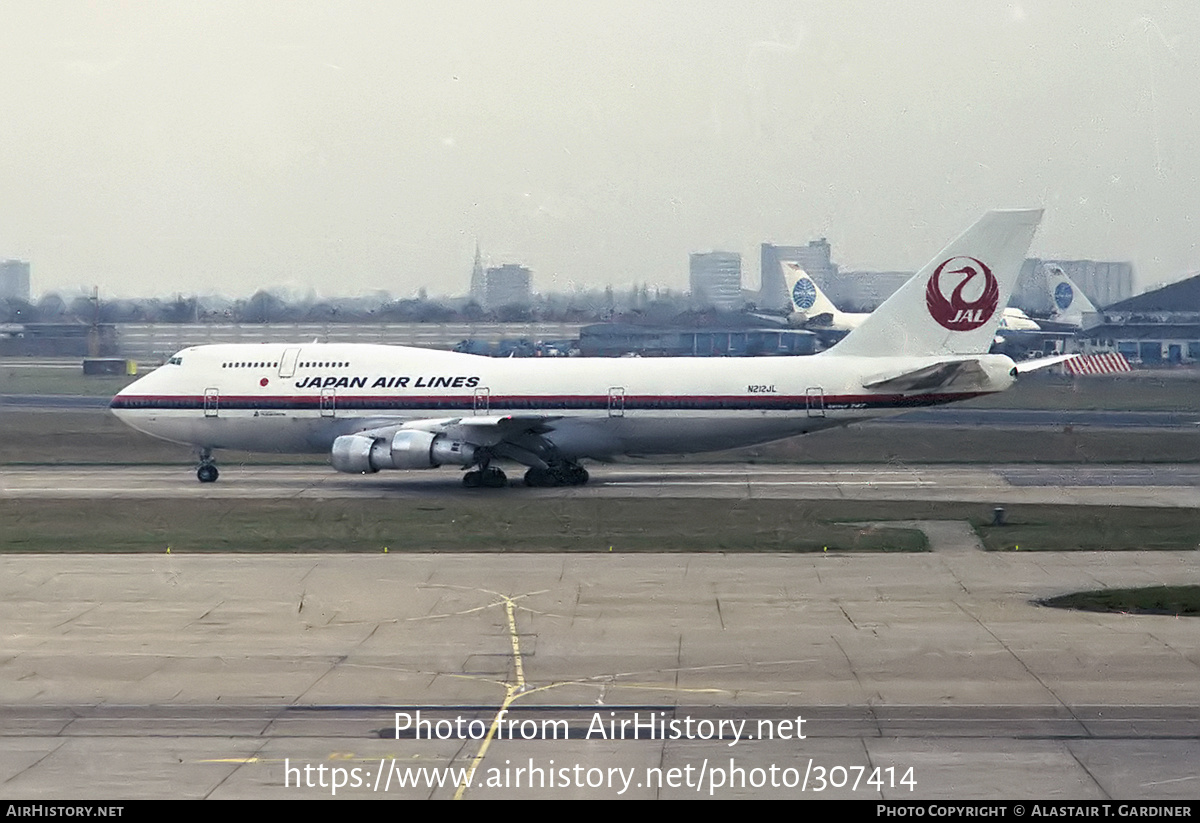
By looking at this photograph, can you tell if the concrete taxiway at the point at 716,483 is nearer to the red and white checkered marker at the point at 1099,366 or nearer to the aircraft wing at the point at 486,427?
the aircraft wing at the point at 486,427

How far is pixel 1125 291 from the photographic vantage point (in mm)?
60500

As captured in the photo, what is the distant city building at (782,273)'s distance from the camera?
5931cm

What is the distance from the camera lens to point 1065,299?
73750 mm

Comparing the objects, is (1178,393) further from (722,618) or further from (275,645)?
(275,645)

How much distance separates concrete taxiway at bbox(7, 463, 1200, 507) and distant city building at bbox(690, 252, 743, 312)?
1372 cm

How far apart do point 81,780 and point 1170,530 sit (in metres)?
24.0

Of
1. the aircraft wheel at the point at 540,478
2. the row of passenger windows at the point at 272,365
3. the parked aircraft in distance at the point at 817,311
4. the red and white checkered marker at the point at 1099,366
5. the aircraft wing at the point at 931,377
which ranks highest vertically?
the parked aircraft in distance at the point at 817,311

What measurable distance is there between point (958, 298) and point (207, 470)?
21.8 meters

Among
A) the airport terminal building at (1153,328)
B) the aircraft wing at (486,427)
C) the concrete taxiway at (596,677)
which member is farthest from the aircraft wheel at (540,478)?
the airport terminal building at (1153,328)

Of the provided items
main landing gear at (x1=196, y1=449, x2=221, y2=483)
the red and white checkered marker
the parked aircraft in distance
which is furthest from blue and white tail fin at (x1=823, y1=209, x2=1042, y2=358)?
the red and white checkered marker

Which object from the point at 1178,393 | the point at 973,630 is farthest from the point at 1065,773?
the point at 1178,393

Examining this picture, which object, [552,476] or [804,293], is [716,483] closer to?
[552,476]

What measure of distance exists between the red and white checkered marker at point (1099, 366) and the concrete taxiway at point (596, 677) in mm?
45173

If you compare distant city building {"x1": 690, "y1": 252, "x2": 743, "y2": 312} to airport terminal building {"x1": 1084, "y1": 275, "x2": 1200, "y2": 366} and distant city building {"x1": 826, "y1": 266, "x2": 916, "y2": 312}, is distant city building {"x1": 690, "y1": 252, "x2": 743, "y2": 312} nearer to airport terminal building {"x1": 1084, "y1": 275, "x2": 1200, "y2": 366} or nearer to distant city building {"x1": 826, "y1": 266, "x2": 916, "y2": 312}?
distant city building {"x1": 826, "y1": 266, "x2": 916, "y2": 312}
